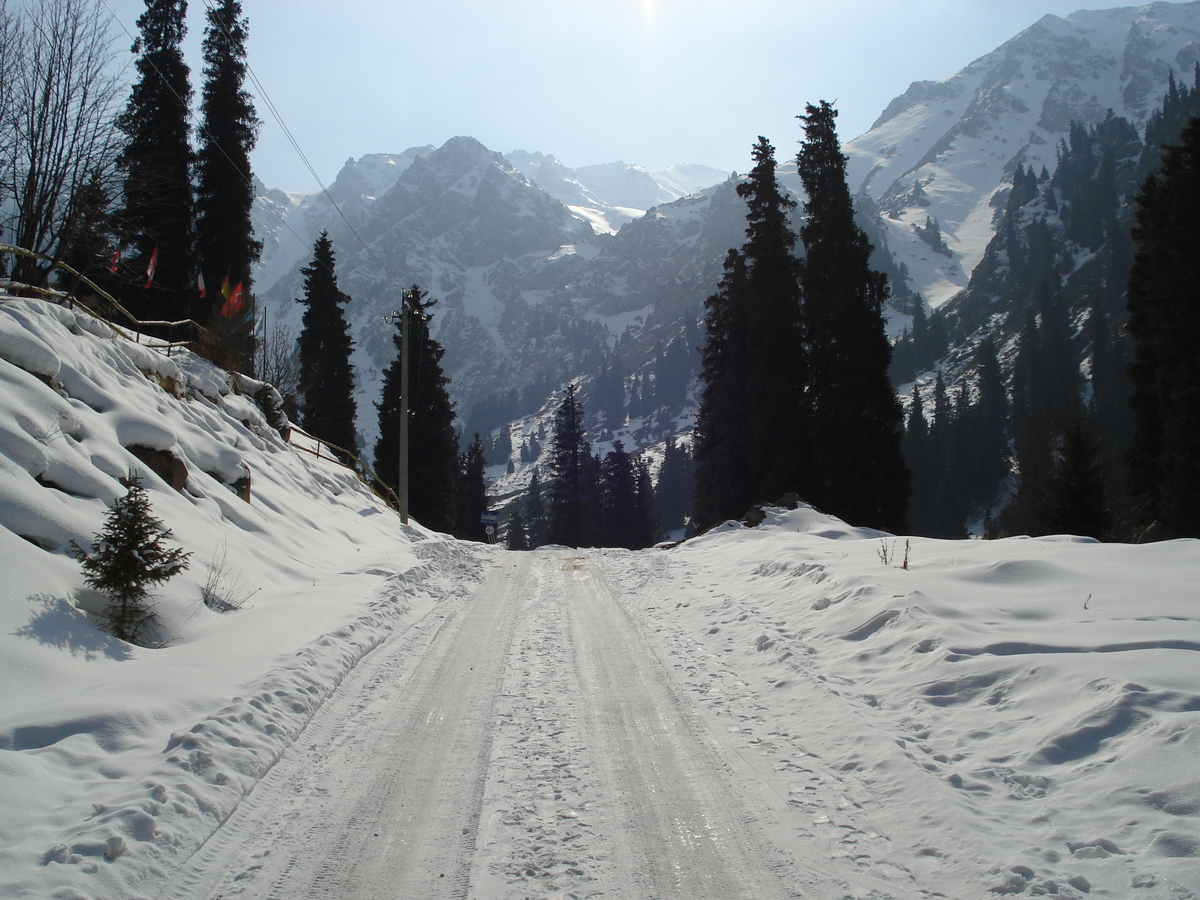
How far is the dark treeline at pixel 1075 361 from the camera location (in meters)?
21.5

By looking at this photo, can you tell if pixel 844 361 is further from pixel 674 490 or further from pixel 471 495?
pixel 674 490

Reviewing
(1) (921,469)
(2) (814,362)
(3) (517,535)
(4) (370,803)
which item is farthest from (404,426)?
(1) (921,469)

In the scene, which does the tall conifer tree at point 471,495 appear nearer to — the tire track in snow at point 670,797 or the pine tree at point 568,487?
the pine tree at point 568,487

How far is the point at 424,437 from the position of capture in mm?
37562

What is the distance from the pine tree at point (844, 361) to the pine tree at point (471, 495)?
103 feet

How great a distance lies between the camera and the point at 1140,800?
12.3ft

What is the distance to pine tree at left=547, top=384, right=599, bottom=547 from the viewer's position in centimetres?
4525

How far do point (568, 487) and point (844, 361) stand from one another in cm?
2385

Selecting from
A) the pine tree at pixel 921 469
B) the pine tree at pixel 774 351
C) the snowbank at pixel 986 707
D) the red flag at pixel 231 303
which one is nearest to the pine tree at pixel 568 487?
the pine tree at pixel 774 351

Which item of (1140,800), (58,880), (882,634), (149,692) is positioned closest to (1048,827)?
(1140,800)

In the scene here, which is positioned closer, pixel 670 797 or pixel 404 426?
pixel 670 797

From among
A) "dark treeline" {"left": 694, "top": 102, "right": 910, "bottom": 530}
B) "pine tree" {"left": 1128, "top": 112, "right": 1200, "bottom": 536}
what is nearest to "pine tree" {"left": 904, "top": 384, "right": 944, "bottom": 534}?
"dark treeline" {"left": 694, "top": 102, "right": 910, "bottom": 530}

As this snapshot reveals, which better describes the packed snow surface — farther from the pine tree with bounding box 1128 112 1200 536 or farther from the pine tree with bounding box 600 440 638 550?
the pine tree with bounding box 600 440 638 550

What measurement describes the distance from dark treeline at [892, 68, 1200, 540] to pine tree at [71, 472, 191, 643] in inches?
742
